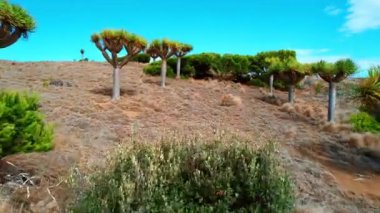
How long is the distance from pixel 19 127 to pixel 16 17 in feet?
8.23

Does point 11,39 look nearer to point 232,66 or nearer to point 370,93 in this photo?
point 370,93

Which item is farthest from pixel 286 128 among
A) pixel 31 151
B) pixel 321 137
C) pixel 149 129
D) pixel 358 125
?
pixel 31 151

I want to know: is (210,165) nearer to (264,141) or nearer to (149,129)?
(264,141)

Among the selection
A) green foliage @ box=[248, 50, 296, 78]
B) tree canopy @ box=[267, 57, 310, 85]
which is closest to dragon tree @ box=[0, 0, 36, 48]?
tree canopy @ box=[267, 57, 310, 85]

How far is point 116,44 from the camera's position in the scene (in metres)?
21.0

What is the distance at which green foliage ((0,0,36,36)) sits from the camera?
988cm

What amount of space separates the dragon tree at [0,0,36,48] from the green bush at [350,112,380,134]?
1341cm

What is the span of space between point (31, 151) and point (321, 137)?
12.3 metres

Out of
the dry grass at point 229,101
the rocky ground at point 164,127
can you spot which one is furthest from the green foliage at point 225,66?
the dry grass at point 229,101

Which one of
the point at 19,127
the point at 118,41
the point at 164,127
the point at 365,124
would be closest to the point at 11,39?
the point at 19,127

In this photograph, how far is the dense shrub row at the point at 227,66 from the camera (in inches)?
1334

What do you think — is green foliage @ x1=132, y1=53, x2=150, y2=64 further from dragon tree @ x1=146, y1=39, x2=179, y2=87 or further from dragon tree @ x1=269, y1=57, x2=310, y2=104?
→ dragon tree @ x1=269, y1=57, x2=310, y2=104

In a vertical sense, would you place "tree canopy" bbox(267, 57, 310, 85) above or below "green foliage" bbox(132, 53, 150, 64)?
below

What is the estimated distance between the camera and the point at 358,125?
1997 cm
